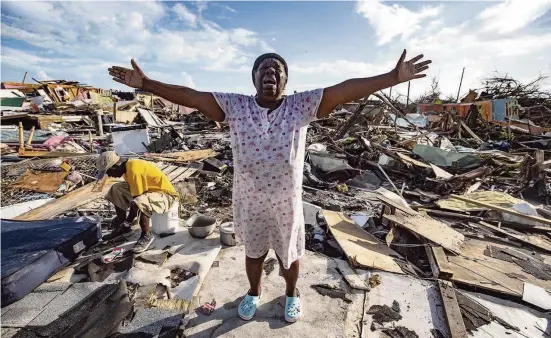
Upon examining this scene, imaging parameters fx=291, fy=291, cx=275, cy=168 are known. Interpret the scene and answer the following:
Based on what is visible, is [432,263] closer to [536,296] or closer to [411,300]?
[411,300]

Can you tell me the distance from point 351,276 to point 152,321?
187cm

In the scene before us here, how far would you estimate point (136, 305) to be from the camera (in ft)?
7.94

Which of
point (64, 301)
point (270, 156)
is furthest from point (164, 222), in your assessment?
point (270, 156)

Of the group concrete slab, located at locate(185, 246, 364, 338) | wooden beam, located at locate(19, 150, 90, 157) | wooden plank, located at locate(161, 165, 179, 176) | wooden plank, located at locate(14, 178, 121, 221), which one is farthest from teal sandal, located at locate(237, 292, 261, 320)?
wooden beam, located at locate(19, 150, 90, 157)

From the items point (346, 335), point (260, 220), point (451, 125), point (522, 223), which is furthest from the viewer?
point (451, 125)

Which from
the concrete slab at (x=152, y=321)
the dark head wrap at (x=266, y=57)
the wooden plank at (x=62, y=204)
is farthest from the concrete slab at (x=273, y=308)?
the wooden plank at (x=62, y=204)

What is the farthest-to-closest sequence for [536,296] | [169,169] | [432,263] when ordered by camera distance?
[169,169], [432,263], [536,296]

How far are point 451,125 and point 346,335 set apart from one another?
14.0 m

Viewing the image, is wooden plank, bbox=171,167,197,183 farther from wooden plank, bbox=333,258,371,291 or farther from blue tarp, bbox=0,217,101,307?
wooden plank, bbox=333,258,371,291

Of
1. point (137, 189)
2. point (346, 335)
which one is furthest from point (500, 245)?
point (137, 189)

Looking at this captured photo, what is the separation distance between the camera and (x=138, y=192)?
3615mm

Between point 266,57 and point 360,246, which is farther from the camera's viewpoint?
point 360,246

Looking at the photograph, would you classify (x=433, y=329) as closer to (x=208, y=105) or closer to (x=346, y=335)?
(x=346, y=335)

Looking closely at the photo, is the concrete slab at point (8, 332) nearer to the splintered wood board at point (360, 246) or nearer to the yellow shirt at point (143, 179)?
the yellow shirt at point (143, 179)
